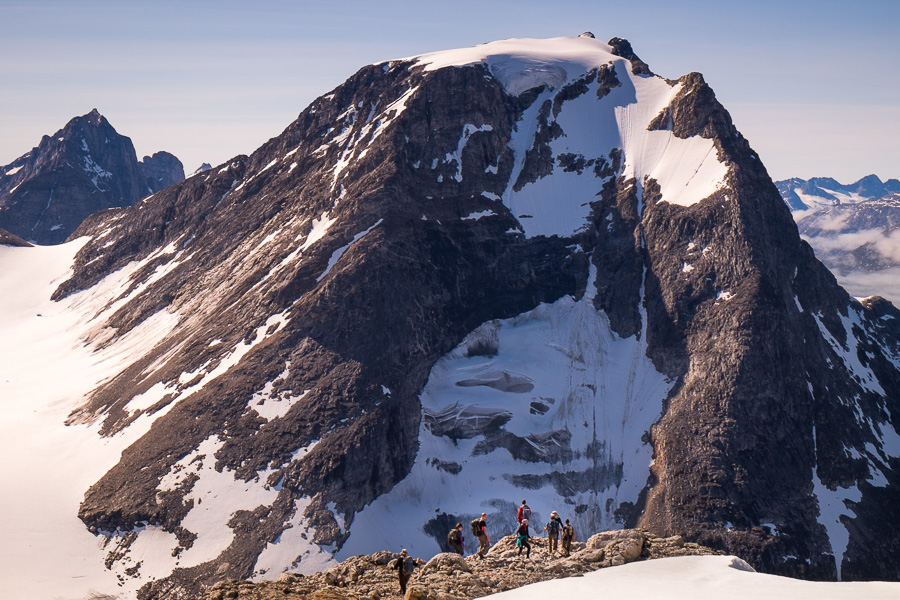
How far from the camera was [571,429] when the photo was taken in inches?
3834

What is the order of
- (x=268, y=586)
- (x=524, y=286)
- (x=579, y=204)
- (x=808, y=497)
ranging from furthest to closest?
1. (x=579, y=204)
2. (x=524, y=286)
3. (x=808, y=497)
4. (x=268, y=586)

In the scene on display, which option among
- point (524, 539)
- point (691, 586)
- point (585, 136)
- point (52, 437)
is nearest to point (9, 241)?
point (52, 437)

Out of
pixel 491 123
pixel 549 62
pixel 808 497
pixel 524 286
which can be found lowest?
A: pixel 808 497

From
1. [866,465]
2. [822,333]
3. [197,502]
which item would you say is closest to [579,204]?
[822,333]

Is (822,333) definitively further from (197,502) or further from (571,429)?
(197,502)

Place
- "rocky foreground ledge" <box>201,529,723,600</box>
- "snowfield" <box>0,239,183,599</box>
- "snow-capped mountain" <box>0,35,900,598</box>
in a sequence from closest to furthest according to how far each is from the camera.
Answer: "rocky foreground ledge" <box>201,529,723,600</box>
"snowfield" <box>0,239,183,599</box>
"snow-capped mountain" <box>0,35,900,598</box>

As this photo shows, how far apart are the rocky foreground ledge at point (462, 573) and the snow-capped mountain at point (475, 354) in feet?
117

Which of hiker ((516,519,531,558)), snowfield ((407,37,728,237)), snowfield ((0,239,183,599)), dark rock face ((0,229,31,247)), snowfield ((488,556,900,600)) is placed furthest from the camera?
dark rock face ((0,229,31,247))

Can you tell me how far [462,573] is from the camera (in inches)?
1534

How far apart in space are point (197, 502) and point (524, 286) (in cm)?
5524

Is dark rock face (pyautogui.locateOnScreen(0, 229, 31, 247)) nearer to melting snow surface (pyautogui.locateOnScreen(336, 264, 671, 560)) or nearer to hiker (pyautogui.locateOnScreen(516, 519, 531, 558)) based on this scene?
melting snow surface (pyautogui.locateOnScreen(336, 264, 671, 560))

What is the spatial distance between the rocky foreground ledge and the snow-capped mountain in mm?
35625

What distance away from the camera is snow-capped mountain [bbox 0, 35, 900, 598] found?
82756 millimetres

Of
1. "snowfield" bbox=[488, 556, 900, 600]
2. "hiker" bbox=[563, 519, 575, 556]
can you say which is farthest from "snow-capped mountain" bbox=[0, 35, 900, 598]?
"snowfield" bbox=[488, 556, 900, 600]
